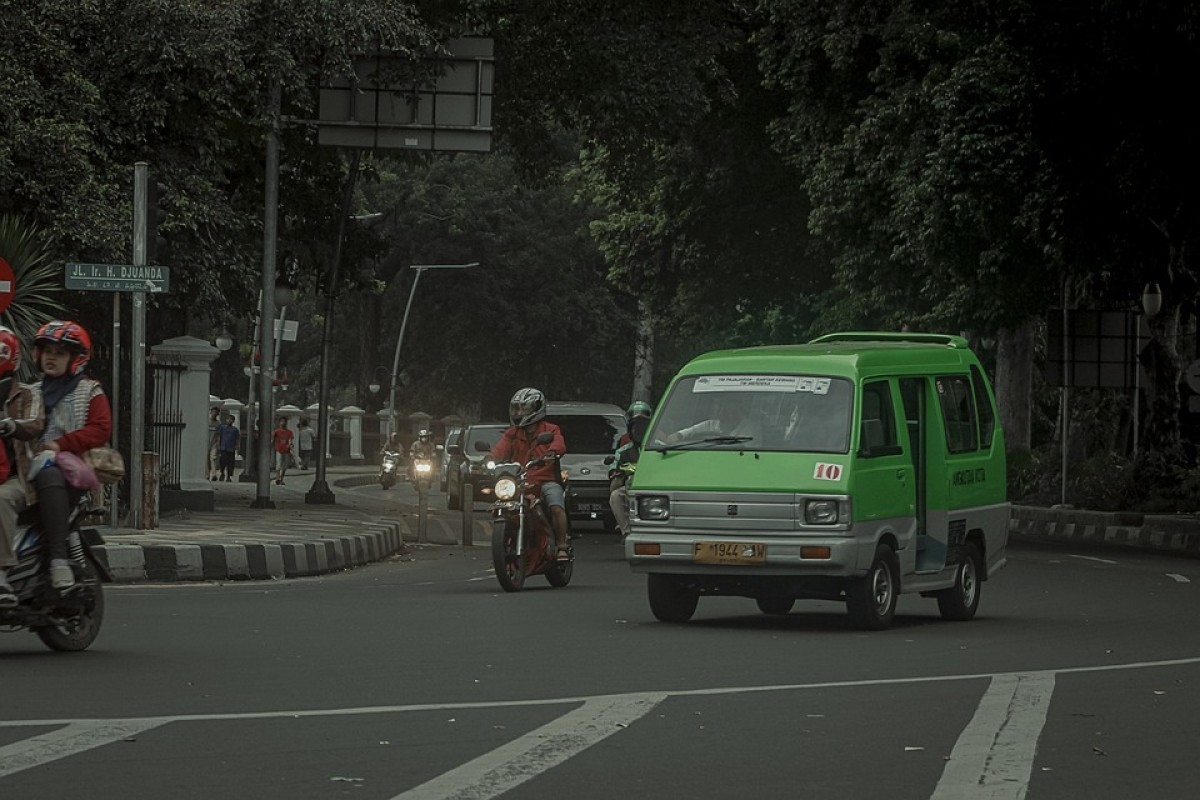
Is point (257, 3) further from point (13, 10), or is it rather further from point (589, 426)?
point (589, 426)

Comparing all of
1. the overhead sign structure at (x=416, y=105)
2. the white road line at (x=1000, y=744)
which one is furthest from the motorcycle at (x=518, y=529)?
the overhead sign structure at (x=416, y=105)

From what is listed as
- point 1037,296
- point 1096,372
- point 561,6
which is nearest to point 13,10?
point 561,6

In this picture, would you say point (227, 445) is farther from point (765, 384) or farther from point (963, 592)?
point (765, 384)

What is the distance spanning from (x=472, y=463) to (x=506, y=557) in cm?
1953

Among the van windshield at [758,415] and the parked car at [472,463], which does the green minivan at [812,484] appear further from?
the parked car at [472,463]

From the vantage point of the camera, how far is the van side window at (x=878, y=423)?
50.0 feet

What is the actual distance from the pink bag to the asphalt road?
90 cm

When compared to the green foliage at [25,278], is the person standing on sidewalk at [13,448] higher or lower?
lower

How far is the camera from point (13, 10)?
84.8 ft

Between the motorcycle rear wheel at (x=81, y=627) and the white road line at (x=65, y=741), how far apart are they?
10.6 ft

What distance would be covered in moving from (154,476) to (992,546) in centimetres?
910

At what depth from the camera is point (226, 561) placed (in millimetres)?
20609

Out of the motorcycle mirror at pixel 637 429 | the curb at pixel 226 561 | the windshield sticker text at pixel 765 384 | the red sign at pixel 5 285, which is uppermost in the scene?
the red sign at pixel 5 285

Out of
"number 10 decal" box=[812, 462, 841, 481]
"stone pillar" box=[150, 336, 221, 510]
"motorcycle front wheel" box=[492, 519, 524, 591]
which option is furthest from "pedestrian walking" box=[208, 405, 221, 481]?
"number 10 decal" box=[812, 462, 841, 481]
